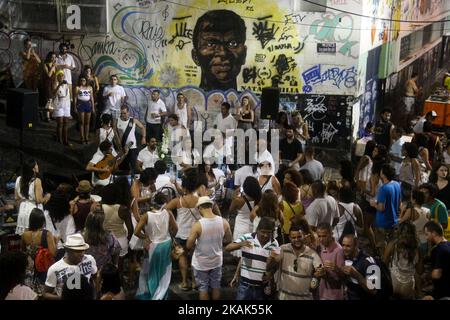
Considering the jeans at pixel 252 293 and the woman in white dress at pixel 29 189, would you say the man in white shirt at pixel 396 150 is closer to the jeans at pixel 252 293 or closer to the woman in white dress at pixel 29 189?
the jeans at pixel 252 293

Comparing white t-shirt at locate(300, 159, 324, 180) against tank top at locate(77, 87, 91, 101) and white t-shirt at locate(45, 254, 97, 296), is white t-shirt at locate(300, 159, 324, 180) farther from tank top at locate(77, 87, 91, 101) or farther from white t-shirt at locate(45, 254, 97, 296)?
tank top at locate(77, 87, 91, 101)

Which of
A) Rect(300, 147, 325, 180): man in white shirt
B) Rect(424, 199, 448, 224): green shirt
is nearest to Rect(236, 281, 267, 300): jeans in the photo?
Rect(424, 199, 448, 224): green shirt

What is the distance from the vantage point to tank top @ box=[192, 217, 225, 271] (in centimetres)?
820

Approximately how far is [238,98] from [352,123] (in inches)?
97.7

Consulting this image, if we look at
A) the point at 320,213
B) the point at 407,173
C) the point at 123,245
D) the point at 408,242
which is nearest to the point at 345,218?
the point at 320,213

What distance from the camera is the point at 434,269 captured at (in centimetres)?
780

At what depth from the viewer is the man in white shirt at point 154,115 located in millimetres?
15062

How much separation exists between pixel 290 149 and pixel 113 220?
172 inches

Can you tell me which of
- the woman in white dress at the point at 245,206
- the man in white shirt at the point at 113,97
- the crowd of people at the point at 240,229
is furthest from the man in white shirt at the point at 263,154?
the man in white shirt at the point at 113,97

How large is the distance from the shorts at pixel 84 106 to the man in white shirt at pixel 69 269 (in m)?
7.54

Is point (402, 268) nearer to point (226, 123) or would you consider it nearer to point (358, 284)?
point (358, 284)

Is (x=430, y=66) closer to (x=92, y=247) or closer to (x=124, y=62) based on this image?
(x=124, y=62)

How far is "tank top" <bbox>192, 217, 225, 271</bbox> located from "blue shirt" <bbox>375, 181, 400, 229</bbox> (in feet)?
8.62
